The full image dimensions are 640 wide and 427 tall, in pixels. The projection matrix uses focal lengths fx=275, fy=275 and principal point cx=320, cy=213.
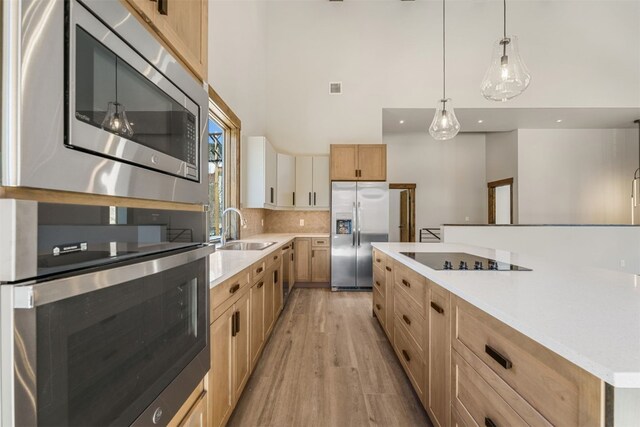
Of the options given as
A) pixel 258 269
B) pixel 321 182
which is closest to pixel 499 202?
pixel 321 182

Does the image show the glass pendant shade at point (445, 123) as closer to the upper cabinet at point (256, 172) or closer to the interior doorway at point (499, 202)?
A: the upper cabinet at point (256, 172)

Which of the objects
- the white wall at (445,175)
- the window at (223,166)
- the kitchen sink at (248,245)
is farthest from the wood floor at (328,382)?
the white wall at (445,175)

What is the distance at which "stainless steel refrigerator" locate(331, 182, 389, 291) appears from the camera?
4.50 meters

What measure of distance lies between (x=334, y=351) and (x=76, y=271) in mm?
2274

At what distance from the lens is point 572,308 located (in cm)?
88

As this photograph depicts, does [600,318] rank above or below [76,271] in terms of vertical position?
below

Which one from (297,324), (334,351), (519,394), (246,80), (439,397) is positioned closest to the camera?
(519,394)

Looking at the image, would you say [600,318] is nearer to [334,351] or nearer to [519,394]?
[519,394]

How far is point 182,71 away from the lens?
871 millimetres

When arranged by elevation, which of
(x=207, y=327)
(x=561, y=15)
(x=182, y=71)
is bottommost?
(x=207, y=327)

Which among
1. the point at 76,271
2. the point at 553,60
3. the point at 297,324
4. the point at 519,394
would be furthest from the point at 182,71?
the point at 553,60

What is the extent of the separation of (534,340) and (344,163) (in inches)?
159

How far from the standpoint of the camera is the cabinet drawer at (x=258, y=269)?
6.50ft

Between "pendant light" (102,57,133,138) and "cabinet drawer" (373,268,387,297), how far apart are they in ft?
7.85
